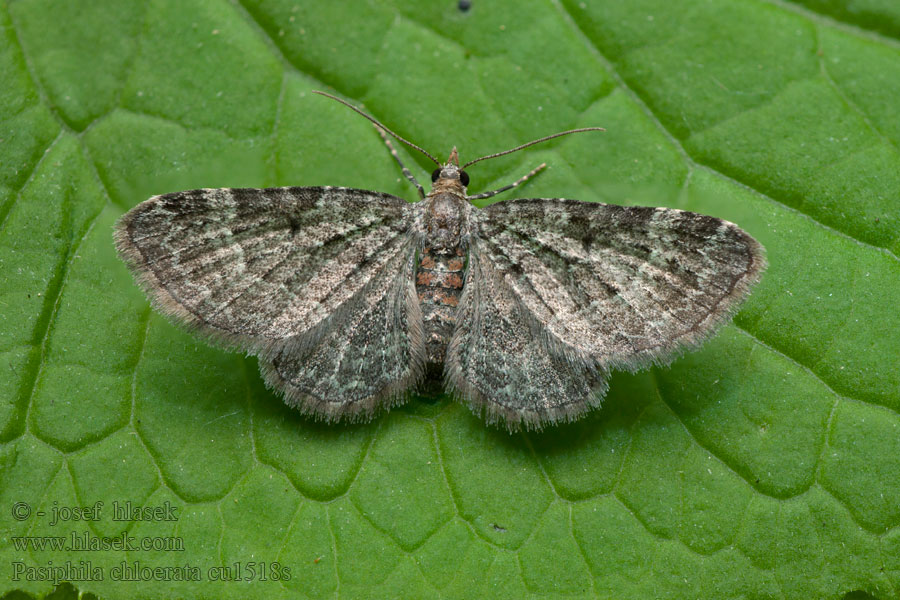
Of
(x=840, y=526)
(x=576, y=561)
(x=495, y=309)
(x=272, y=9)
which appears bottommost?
(x=576, y=561)

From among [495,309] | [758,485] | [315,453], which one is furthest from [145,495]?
[758,485]

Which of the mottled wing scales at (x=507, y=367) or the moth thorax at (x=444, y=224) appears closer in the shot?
the mottled wing scales at (x=507, y=367)

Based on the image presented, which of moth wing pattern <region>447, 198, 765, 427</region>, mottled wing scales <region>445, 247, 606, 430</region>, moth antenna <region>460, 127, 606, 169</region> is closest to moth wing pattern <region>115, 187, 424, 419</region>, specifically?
mottled wing scales <region>445, 247, 606, 430</region>

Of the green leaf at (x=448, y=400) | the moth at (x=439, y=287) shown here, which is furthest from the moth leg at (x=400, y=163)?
the moth at (x=439, y=287)

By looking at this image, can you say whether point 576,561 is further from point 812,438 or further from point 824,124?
point 824,124

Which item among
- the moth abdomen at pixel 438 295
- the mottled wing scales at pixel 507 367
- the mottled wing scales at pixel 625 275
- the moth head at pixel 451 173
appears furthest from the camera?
the moth head at pixel 451 173

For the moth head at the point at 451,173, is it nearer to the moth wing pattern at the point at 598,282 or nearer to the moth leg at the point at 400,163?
the moth leg at the point at 400,163
